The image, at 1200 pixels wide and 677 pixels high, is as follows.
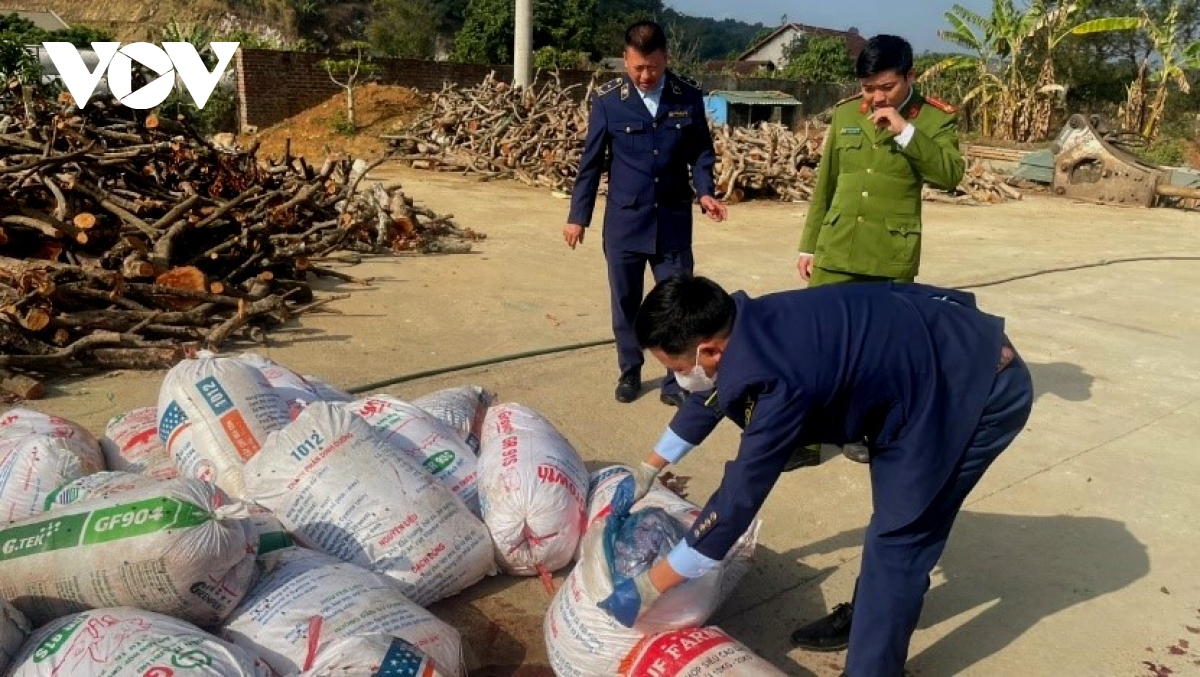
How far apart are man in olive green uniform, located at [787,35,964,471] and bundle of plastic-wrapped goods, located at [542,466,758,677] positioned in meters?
1.64

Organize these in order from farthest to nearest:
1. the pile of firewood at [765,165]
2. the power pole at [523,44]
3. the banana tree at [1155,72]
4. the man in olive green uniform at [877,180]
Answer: the banana tree at [1155,72] < the power pole at [523,44] < the pile of firewood at [765,165] < the man in olive green uniform at [877,180]

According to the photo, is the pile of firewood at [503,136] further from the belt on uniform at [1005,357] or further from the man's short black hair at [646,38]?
the belt on uniform at [1005,357]

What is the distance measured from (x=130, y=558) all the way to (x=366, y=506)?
64 cm

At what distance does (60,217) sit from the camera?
5438 millimetres

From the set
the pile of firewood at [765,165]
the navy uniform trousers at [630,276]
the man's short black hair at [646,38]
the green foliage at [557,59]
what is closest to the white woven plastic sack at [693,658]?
the navy uniform trousers at [630,276]

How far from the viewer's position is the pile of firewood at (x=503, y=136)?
1390 centimetres

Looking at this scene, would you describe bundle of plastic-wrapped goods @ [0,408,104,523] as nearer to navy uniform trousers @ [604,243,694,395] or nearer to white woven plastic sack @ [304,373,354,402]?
white woven plastic sack @ [304,373,354,402]

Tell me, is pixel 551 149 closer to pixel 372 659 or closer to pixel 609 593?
pixel 609 593

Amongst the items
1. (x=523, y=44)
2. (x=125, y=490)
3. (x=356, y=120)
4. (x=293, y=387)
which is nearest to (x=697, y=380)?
(x=125, y=490)

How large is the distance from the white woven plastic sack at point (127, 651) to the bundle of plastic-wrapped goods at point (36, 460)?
2.50ft

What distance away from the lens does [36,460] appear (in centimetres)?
267

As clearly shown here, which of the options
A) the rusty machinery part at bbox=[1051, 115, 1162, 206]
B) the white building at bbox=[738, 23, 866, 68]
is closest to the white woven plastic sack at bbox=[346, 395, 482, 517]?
the rusty machinery part at bbox=[1051, 115, 1162, 206]

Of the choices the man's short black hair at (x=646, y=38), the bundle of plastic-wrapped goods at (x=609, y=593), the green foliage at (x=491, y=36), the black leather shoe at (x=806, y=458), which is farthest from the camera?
the green foliage at (x=491, y=36)

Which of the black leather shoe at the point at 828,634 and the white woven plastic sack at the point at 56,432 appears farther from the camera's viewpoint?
the white woven plastic sack at the point at 56,432
